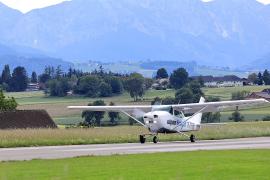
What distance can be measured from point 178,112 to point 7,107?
103ft

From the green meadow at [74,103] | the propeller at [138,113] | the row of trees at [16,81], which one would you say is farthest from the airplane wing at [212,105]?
the row of trees at [16,81]

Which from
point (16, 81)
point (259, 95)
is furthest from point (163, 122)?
point (16, 81)

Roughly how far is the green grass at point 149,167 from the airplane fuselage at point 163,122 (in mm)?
14082

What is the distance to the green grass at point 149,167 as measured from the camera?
19703 millimetres

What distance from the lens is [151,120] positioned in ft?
138

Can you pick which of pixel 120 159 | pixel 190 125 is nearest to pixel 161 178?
pixel 120 159

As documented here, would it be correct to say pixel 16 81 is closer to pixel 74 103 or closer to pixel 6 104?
A: pixel 74 103

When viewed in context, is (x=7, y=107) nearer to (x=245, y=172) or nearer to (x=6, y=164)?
(x=6, y=164)

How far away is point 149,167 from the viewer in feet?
73.0

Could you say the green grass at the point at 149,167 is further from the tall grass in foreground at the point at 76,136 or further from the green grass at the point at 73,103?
the green grass at the point at 73,103

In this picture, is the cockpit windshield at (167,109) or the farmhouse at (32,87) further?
the farmhouse at (32,87)

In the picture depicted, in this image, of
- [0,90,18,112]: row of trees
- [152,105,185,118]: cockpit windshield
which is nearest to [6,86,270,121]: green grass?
[0,90,18,112]: row of trees

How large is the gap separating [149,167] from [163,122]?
794 inches

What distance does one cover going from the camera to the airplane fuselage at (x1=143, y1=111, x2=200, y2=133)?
138 feet
